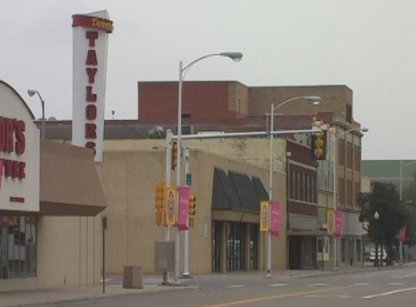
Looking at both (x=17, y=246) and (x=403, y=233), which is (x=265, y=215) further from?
(x=403, y=233)

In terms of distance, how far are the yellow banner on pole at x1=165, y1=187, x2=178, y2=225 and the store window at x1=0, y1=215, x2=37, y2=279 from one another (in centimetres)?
529

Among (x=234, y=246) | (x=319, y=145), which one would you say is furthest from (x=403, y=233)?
(x=319, y=145)

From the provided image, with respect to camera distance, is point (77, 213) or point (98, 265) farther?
point (98, 265)

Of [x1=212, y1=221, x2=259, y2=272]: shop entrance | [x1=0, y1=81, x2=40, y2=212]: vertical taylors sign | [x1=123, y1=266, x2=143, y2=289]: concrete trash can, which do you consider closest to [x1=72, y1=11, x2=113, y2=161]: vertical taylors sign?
[x1=123, y1=266, x2=143, y2=289]: concrete trash can

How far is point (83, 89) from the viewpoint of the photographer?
4350 cm

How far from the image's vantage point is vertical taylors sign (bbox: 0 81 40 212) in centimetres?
2995

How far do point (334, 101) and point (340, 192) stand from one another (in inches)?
466

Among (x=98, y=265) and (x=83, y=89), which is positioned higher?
(x=83, y=89)

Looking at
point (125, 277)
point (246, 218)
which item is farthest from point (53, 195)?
point (246, 218)

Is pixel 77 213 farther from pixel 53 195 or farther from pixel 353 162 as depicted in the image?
pixel 353 162

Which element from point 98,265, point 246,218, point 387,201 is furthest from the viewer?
point 387,201

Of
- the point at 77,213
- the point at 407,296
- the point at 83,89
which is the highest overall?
the point at 83,89

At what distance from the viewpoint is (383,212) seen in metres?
88.4

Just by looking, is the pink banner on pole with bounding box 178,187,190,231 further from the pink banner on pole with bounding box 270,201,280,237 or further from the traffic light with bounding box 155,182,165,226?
the pink banner on pole with bounding box 270,201,280,237
